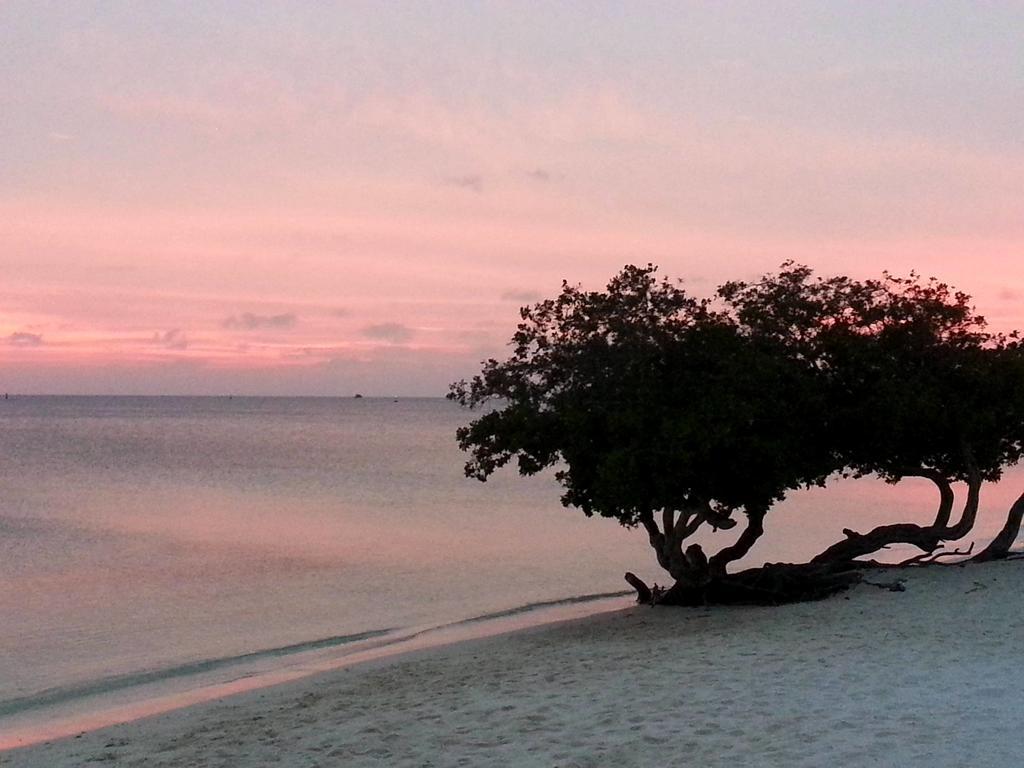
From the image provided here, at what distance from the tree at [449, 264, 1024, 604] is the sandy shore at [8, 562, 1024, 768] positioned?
2463 mm

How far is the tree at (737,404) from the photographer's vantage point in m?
17.3

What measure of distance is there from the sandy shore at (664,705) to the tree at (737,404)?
2.46 metres

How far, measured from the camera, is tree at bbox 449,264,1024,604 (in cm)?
1728

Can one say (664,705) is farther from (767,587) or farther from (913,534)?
(913,534)

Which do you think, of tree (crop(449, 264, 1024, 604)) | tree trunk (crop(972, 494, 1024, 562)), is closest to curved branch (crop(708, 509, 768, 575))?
tree (crop(449, 264, 1024, 604))

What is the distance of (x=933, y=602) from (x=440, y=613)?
995 cm

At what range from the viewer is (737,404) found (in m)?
17.1

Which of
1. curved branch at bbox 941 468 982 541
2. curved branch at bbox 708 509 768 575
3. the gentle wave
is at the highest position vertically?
curved branch at bbox 941 468 982 541

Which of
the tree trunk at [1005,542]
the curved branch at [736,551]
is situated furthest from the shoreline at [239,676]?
the tree trunk at [1005,542]

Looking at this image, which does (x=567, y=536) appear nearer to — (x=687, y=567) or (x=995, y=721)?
(x=687, y=567)

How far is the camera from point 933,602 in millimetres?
16266

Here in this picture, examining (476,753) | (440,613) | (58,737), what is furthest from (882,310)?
(58,737)

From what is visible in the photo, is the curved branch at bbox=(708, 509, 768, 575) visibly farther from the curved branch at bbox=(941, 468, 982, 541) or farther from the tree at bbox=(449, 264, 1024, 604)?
the curved branch at bbox=(941, 468, 982, 541)

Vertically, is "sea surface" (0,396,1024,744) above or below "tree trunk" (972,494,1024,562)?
below
